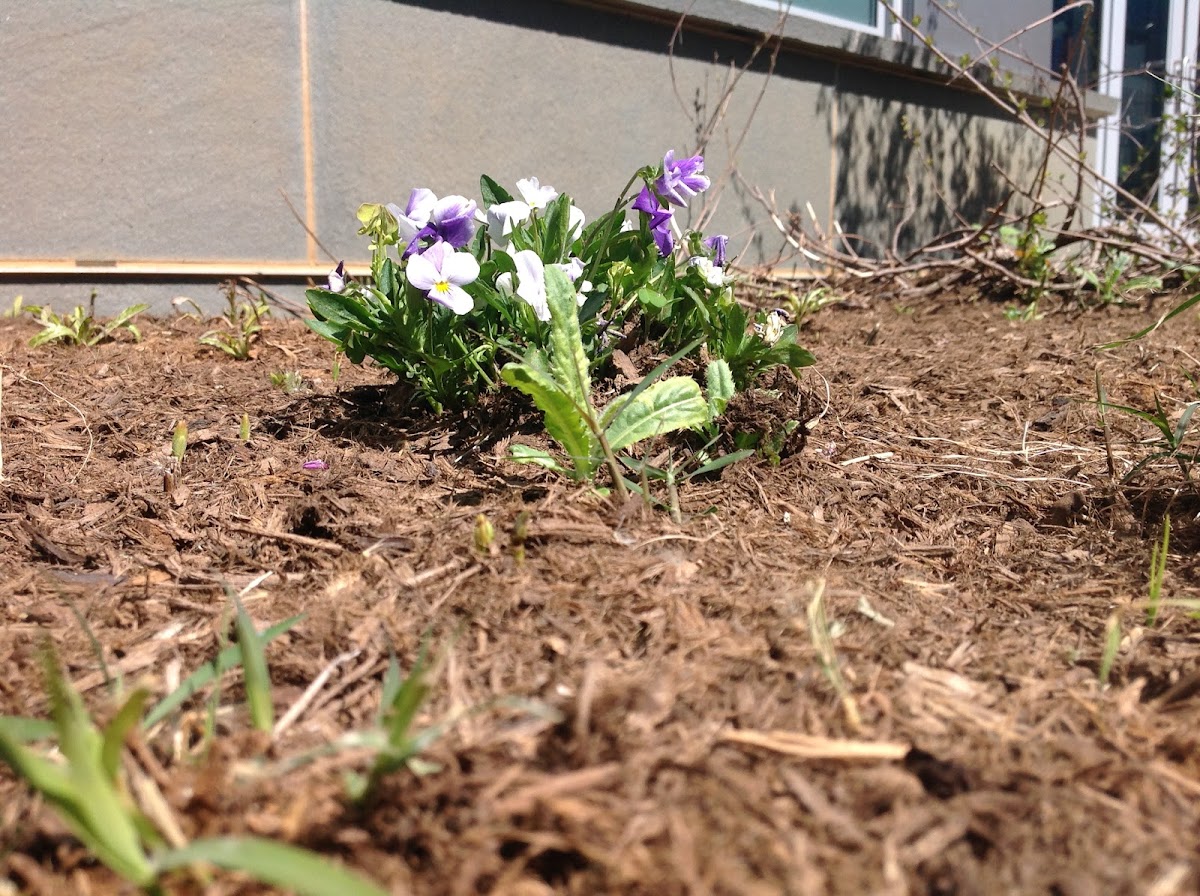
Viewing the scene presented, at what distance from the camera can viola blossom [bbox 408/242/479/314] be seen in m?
1.82

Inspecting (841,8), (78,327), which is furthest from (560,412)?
(841,8)

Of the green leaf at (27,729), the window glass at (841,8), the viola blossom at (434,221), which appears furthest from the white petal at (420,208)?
the window glass at (841,8)

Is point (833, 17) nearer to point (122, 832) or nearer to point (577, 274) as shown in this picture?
point (577, 274)

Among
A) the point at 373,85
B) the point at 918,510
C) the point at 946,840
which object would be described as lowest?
the point at 918,510

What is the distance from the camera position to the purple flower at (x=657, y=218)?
6.82 feet

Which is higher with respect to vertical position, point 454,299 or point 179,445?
point 454,299

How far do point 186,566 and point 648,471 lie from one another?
2.77 feet

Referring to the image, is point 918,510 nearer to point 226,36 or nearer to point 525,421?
point 525,421

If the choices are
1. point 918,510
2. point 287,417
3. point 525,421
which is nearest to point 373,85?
point 287,417

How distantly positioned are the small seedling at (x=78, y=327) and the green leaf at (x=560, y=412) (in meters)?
2.02

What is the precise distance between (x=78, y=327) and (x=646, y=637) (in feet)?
8.49

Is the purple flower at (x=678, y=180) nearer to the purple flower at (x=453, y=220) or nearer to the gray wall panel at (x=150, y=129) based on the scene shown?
the purple flower at (x=453, y=220)

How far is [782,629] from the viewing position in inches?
48.4

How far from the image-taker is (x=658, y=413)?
172cm
